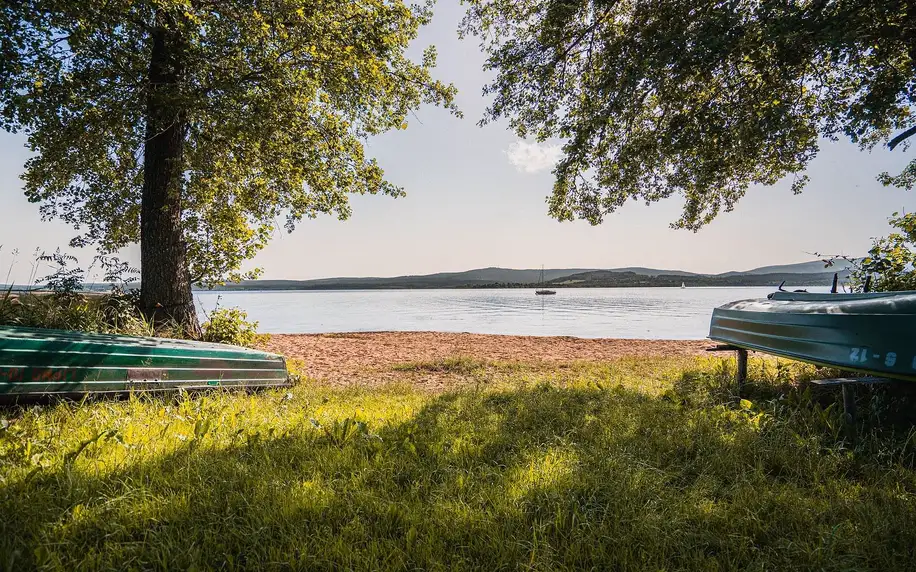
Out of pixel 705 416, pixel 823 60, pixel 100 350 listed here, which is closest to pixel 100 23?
pixel 100 350

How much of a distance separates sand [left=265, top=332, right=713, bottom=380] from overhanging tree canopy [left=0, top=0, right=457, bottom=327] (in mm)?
3293

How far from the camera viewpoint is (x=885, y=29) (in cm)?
461

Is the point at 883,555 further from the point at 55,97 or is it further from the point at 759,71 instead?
the point at 55,97

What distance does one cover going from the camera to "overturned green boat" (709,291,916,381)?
352cm

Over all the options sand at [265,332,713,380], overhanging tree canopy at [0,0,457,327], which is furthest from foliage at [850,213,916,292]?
overhanging tree canopy at [0,0,457,327]

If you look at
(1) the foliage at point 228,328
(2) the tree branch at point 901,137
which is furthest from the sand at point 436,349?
(2) the tree branch at point 901,137

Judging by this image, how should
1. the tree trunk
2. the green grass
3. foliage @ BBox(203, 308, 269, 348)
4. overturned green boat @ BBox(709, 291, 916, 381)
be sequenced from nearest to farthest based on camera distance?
1. the green grass
2. overturned green boat @ BBox(709, 291, 916, 381)
3. the tree trunk
4. foliage @ BBox(203, 308, 269, 348)

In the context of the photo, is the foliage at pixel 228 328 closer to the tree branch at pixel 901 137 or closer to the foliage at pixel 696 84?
the foliage at pixel 696 84

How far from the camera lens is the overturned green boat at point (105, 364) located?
3672 millimetres

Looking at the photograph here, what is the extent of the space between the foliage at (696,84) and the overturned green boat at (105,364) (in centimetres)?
699

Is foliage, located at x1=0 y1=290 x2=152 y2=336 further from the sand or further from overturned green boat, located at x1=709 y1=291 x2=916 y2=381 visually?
overturned green boat, located at x1=709 y1=291 x2=916 y2=381

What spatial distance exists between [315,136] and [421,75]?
300 centimetres

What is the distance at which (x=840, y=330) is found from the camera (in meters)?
4.14

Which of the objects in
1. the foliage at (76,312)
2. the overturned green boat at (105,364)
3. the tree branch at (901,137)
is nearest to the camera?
the overturned green boat at (105,364)
